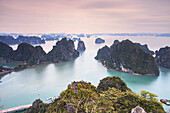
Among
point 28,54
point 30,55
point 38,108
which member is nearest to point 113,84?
point 38,108

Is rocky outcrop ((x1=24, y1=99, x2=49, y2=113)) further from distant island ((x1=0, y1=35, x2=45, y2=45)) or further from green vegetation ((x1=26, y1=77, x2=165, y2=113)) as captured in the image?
distant island ((x1=0, y1=35, x2=45, y2=45))

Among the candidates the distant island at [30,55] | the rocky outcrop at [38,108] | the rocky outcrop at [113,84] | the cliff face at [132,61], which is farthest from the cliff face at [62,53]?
the rocky outcrop at [113,84]

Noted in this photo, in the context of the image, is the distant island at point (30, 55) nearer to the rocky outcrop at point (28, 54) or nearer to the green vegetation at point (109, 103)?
the rocky outcrop at point (28, 54)

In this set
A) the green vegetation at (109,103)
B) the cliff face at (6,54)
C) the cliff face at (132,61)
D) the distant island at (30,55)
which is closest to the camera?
the green vegetation at (109,103)

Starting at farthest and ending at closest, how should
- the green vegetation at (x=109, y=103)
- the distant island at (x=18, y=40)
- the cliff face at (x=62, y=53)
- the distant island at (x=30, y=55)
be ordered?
the distant island at (x=18, y=40) → the cliff face at (x=62, y=53) → the distant island at (x=30, y=55) → the green vegetation at (x=109, y=103)

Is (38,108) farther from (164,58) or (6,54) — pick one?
(6,54)

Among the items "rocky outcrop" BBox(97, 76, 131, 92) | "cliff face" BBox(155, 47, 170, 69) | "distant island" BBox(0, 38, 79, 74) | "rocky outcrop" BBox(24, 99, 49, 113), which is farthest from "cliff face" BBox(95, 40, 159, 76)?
"rocky outcrop" BBox(24, 99, 49, 113)

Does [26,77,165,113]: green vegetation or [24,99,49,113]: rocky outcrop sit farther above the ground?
[26,77,165,113]: green vegetation

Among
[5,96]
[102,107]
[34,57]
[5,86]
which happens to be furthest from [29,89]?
[34,57]

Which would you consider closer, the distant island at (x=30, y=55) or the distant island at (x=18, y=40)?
the distant island at (x=30, y=55)

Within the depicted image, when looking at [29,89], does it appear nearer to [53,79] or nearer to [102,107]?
[53,79]
